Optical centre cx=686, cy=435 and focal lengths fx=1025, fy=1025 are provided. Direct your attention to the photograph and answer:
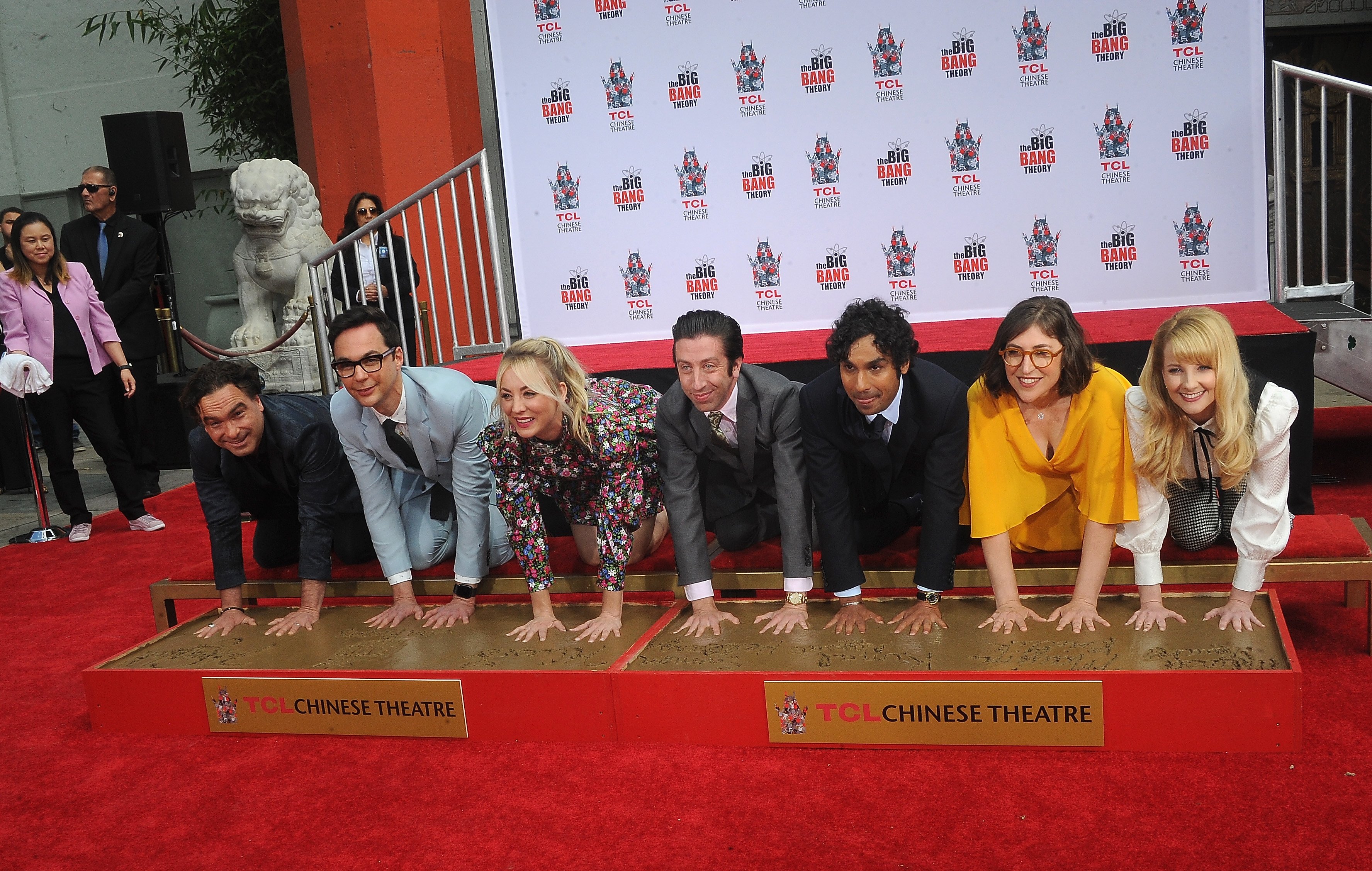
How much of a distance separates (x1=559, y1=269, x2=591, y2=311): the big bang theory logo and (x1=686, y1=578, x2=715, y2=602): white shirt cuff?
2665 mm

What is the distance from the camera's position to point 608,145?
484 centimetres

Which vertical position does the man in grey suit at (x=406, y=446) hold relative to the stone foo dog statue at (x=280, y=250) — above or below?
below

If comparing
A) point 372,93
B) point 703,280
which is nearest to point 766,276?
point 703,280

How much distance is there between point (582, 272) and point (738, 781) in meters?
3.31

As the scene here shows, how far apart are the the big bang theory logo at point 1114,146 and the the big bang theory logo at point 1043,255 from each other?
0.30 m

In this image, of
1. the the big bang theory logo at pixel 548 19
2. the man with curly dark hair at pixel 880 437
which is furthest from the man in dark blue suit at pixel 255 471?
the the big bang theory logo at pixel 548 19

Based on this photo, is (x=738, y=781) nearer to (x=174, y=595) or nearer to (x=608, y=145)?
(x=174, y=595)

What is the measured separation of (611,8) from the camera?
4723mm

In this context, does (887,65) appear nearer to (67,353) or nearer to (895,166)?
(895,166)

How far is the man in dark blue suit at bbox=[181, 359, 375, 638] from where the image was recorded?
9.40 ft

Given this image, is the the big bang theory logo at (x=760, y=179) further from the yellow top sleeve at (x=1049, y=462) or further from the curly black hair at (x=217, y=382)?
the curly black hair at (x=217, y=382)

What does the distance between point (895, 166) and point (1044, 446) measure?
8.00 ft

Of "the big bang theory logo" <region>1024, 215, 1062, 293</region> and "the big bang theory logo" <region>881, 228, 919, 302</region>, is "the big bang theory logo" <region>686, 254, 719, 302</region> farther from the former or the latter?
"the big bang theory logo" <region>1024, 215, 1062, 293</region>

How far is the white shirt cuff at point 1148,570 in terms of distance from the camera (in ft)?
7.75
